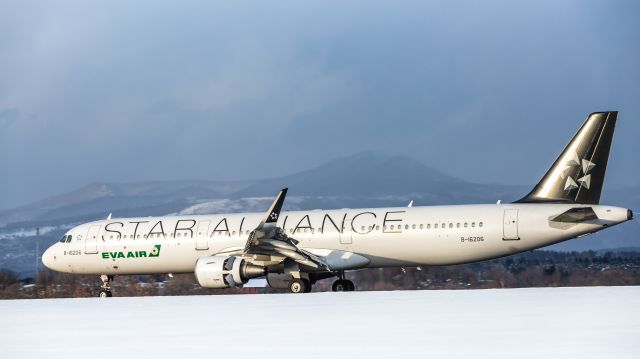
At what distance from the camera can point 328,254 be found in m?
37.8

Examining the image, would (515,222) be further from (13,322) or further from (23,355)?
(23,355)

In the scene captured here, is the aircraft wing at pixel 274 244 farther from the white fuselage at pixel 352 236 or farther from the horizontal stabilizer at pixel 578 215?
the horizontal stabilizer at pixel 578 215

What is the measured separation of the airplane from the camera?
114 ft

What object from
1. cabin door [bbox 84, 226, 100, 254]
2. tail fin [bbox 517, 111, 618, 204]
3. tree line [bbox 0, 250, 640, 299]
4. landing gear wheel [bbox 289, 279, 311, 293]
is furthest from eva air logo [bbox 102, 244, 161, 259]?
tail fin [bbox 517, 111, 618, 204]

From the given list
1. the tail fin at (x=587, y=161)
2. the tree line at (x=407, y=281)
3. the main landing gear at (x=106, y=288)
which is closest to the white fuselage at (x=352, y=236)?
the main landing gear at (x=106, y=288)

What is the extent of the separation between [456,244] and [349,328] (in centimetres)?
1931

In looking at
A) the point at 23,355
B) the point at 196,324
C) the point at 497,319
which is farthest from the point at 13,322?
the point at 497,319

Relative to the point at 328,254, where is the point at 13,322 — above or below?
below

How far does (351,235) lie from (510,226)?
5712 mm

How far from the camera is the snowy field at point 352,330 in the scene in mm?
13805

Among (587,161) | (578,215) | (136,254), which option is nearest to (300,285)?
(136,254)

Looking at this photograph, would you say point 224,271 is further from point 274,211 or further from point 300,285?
point 300,285

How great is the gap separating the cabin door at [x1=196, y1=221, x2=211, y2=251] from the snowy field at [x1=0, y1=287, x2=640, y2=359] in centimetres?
1379

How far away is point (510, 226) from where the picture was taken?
3516 cm
